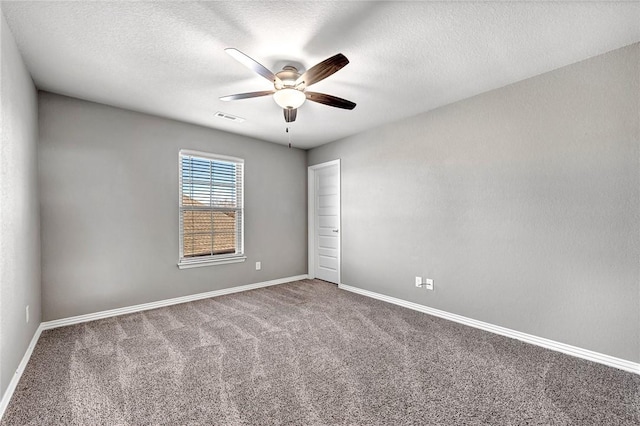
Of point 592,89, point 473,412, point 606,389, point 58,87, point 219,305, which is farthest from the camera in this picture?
point 219,305

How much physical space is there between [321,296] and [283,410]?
94.8 inches

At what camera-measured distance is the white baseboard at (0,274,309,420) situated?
1.85 meters

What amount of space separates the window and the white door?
1.40m

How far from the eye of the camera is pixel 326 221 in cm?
503

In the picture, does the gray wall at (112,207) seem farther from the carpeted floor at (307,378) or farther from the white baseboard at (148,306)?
the carpeted floor at (307,378)

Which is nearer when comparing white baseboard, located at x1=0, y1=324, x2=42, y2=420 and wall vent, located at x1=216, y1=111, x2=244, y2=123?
white baseboard, located at x1=0, y1=324, x2=42, y2=420

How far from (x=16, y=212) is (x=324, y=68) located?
249 cm

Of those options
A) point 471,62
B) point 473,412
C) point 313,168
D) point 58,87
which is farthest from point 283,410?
point 313,168

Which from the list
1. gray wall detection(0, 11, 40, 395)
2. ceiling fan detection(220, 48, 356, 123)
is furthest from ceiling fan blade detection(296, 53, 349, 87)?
gray wall detection(0, 11, 40, 395)

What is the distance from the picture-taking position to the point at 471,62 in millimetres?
2379

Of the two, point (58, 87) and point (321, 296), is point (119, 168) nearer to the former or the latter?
point (58, 87)

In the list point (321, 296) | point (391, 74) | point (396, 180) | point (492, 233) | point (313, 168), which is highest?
point (391, 74)

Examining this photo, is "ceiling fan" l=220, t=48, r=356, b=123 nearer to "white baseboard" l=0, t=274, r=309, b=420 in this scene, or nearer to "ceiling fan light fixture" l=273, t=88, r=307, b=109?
"ceiling fan light fixture" l=273, t=88, r=307, b=109

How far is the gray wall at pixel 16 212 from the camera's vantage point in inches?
69.8
